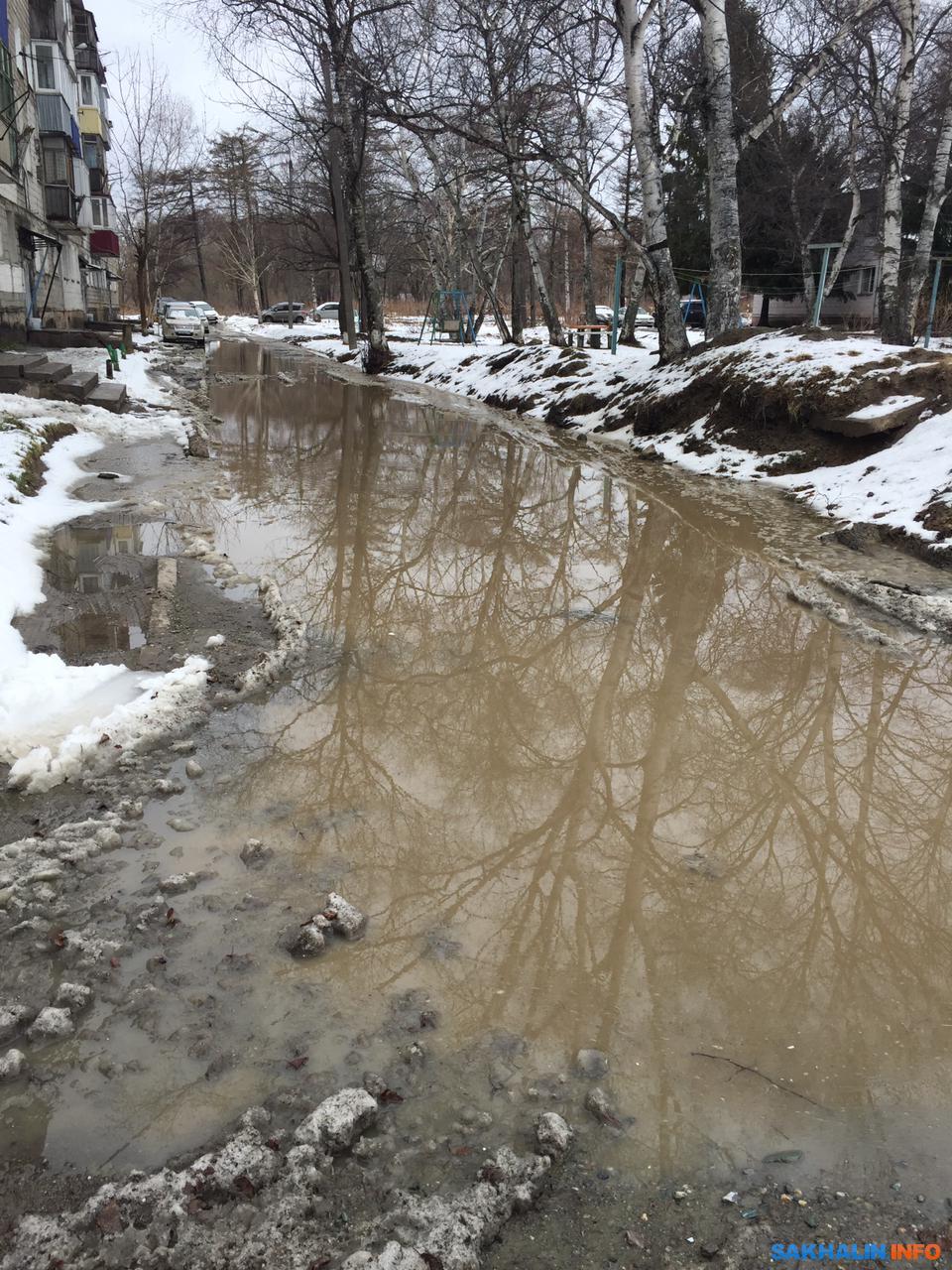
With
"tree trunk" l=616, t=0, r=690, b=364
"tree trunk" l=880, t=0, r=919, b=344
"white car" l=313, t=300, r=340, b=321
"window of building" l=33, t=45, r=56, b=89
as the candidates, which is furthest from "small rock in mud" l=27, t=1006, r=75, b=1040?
"white car" l=313, t=300, r=340, b=321

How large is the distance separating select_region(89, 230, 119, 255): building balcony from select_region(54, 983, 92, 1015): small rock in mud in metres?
44.0

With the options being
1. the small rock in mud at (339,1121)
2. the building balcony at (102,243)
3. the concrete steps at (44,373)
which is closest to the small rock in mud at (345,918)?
the small rock in mud at (339,1121)

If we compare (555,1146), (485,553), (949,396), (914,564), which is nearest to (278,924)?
(555,1146)

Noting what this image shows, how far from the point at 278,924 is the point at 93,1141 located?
87 cm

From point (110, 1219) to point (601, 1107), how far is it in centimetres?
123

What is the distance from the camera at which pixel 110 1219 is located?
77.2 inches

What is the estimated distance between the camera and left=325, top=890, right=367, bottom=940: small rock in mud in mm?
2895

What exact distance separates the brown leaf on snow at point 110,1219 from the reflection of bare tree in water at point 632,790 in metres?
0.98

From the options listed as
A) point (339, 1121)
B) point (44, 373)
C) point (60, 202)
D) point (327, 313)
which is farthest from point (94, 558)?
point (327, 313)

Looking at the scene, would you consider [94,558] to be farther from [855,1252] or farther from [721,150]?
[721,150]

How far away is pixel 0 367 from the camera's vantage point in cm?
1452

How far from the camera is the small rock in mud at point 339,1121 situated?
2156 millimetres

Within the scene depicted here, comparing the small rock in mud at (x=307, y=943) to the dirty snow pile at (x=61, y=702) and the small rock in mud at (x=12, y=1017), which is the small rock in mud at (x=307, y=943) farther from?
the dirty snow pile at (x=61, y=702)

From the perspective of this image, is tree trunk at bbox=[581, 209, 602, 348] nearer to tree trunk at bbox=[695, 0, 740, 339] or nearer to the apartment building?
tree trunk at bbox=[695, 0, 740, 339]
